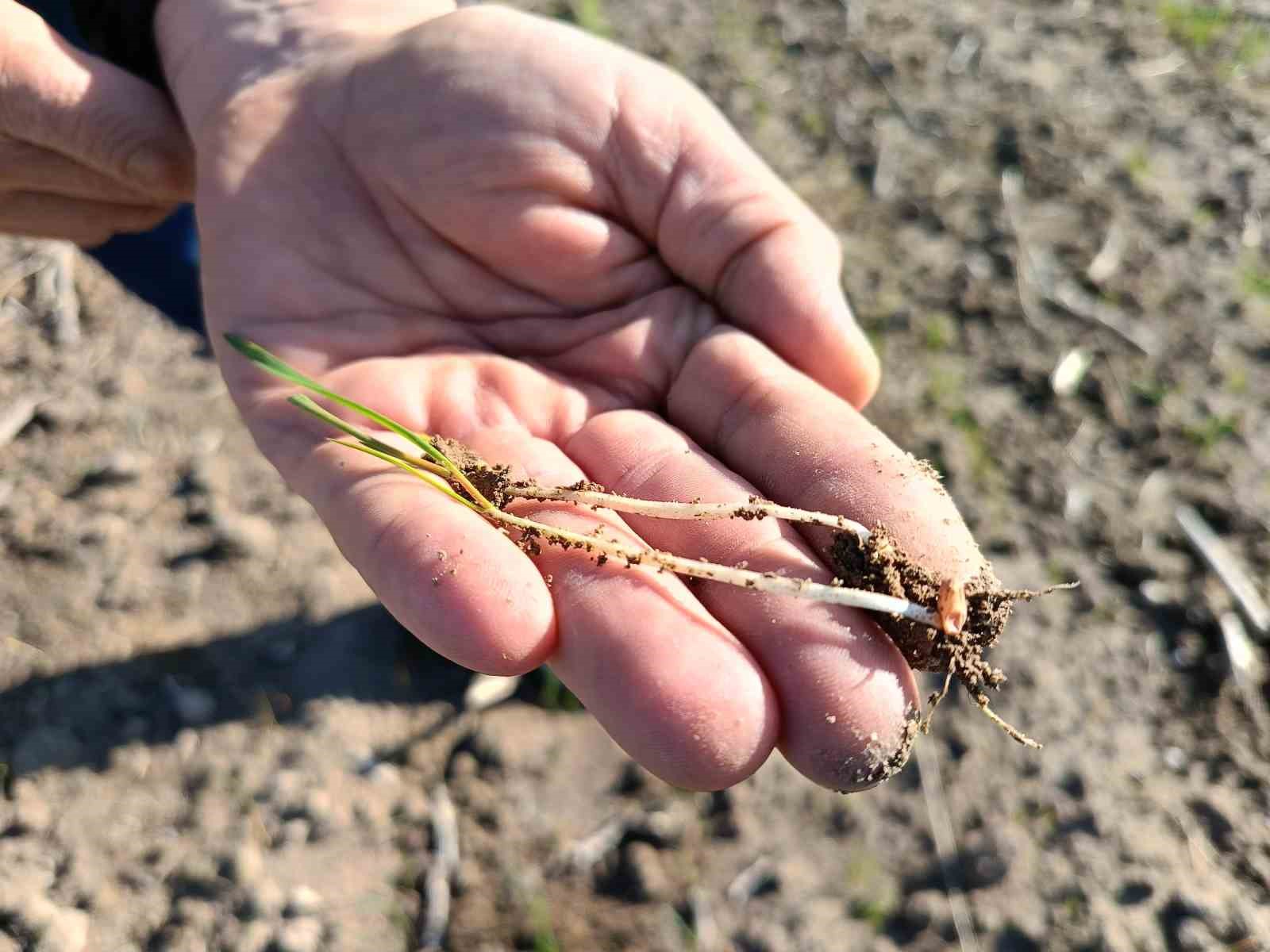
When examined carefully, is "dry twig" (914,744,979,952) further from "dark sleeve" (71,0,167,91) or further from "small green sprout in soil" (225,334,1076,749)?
"dark sleeve" (71,0,167,91)

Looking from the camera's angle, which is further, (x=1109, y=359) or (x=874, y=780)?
(x=1109, y=359)

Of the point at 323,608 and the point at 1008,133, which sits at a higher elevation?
the point at 1008,133

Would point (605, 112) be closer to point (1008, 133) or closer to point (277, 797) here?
point (277, 797)

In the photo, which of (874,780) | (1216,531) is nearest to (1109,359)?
(1216,531)

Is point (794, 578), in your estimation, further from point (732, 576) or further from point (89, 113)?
point (89, 113)

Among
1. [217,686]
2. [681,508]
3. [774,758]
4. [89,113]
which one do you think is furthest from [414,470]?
[89,113]

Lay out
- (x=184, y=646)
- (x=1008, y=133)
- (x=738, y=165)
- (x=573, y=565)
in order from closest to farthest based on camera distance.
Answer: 1. (x=573, y=565)
2. (x=738, y=165)
3. (x=184, y=646)
4. (x=1008, y=133)

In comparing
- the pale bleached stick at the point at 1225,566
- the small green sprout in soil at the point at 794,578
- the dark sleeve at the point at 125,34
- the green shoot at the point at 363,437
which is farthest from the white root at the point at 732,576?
the dark sleeve at the point at 125,34

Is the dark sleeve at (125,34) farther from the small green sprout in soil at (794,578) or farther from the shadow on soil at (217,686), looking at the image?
the shadow on soil at (217,686)
